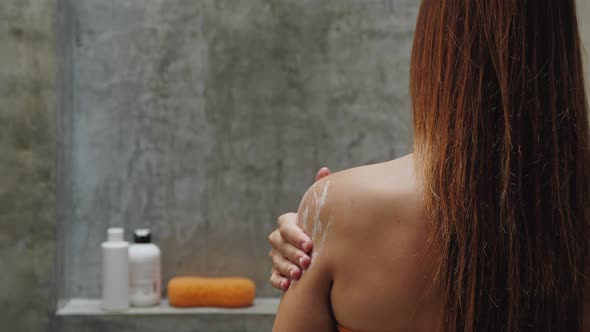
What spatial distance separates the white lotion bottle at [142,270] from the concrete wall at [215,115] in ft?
0.34

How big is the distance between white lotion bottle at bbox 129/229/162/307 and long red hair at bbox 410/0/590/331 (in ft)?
4.34

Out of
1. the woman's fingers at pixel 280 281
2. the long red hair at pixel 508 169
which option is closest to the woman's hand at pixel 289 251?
the woman's fingers at pixel 280 281

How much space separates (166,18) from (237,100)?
34 cm

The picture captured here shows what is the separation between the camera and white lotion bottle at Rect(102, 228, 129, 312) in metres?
1.91

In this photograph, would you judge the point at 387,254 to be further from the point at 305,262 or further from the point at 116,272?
the point at 116,272

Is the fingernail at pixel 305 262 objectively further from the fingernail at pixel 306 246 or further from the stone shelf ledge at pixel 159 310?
the stone shelf ledge at pixel 159 310

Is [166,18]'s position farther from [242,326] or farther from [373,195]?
[373,195]

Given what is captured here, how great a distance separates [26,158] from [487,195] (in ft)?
4.92

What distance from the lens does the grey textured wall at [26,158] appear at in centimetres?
186

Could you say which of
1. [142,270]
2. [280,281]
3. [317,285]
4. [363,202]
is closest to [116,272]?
[142,270]

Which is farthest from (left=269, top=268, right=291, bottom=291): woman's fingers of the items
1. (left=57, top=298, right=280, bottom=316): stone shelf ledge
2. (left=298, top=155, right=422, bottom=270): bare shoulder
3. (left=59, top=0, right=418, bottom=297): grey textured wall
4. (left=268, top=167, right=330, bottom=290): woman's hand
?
(left=59, top=0, right=418, bottom=297): grey textured wall

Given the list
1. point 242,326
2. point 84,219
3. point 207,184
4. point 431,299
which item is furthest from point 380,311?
point 84,219

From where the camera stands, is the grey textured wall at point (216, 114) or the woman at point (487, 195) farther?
the grey textured wall at point (216, 114)

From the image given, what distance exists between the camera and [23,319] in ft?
6.12
